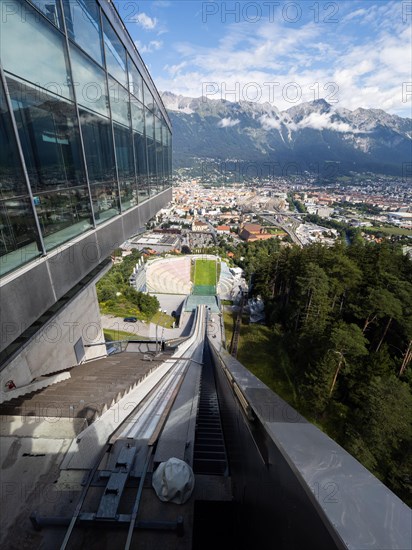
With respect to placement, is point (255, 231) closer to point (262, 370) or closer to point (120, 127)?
point (262, 370)

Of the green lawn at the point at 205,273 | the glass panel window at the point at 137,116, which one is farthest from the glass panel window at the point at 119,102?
the green lawn at the point at 205,273

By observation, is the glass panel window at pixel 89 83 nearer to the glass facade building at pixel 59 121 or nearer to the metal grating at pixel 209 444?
the glass facade building at pixel 59 121

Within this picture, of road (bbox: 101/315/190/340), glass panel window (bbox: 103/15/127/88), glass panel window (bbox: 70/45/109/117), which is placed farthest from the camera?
road (bbox: 101/315/190/340)

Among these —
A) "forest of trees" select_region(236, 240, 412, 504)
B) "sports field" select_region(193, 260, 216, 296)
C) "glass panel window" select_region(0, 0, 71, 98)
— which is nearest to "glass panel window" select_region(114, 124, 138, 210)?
"glass panel window" select_region(0, 0, 71, 98)

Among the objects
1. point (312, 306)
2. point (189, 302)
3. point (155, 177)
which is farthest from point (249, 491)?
point (189, 302)

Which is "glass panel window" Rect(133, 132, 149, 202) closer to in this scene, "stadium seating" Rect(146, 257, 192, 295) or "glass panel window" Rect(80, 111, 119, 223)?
"glass panel window" Rect(80, 111, 119, 223)

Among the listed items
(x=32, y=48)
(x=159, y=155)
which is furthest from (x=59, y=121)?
(x=159, y=155)

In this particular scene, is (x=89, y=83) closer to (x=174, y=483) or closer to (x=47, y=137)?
(x=47, y=137)
